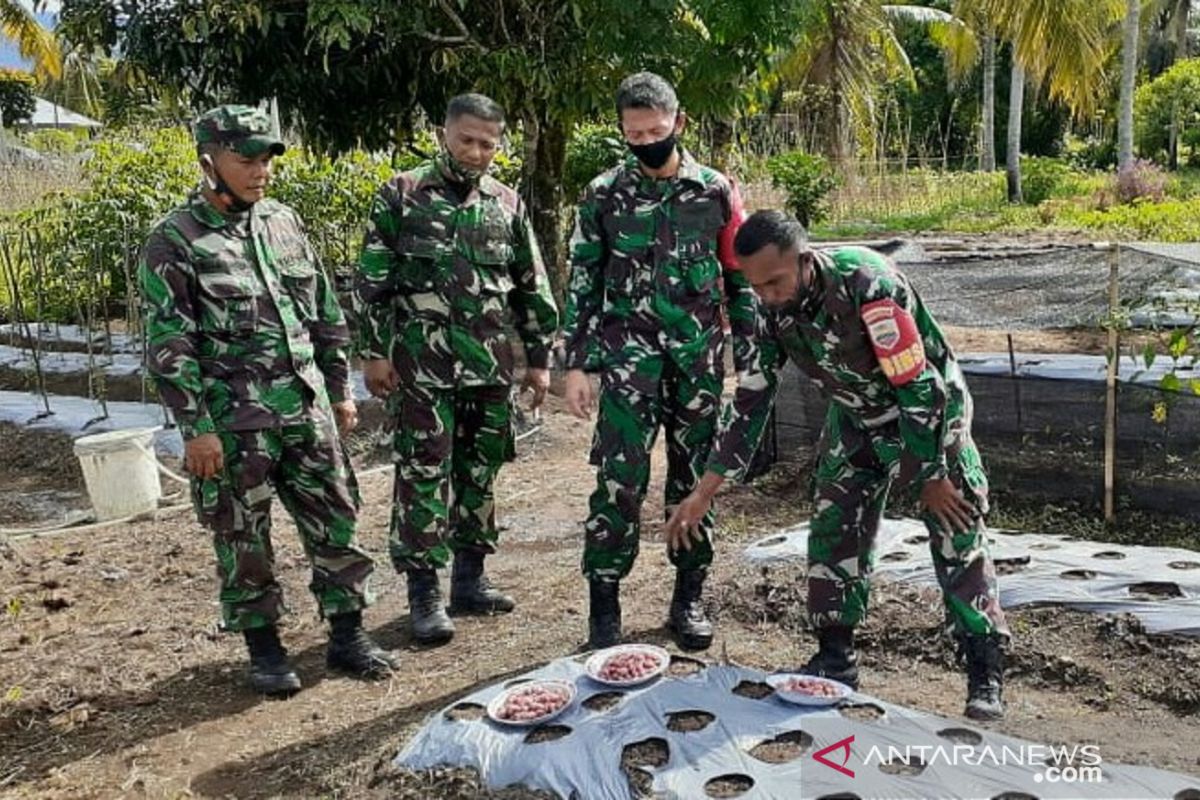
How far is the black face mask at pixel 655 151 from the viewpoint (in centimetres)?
328

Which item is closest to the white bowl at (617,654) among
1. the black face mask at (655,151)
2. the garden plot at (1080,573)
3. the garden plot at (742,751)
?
the garden plot at (742,751)

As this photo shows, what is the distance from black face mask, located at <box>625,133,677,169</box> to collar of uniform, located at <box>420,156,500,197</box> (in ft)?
1.95

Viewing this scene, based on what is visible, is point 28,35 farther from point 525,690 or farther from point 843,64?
point 525,690

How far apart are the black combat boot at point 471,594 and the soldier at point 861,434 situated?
1.08 metres

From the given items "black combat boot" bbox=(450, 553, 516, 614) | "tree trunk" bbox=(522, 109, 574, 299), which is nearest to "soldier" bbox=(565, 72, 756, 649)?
"black combat boot" bbox=(450, 553, 516, 614)

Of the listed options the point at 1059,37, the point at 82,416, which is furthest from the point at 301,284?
the point at 1059,37

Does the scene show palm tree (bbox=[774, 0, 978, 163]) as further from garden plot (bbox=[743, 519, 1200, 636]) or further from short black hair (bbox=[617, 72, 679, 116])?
short black hair (bbox=[617, 72, 679, 116])

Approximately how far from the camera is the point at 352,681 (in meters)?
3.54

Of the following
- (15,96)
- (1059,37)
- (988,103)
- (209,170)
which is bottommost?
(209,170)

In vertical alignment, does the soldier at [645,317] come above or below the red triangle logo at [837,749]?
above

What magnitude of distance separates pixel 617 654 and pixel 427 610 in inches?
39.2

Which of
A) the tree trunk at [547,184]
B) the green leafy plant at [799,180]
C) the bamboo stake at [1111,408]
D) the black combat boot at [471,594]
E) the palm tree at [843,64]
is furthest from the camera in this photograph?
the palm tree at [843,64]

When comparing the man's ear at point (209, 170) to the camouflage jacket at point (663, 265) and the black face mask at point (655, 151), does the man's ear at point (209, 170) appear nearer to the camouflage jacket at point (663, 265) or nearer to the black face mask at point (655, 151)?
the camouflage jacket at point (663, 265)

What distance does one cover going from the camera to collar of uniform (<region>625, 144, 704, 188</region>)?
11.0ft
